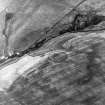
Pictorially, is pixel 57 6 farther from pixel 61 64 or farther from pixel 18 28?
pixel 61 64

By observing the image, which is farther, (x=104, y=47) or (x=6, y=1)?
(x=6, y=1)

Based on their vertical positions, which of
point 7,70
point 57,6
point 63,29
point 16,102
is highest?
point 57,6

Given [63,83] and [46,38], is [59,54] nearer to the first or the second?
[63,83]

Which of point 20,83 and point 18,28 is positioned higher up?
point 18,28

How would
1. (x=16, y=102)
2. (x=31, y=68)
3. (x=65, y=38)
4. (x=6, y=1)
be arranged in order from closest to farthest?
(x=16, y=102) → (x=31, y=68) → (x=65, y=38) → (x=6, y=1)

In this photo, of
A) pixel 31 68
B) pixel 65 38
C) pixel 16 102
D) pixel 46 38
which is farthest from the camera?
pixel 46 38

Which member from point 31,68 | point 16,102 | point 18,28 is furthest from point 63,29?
point 16,102
